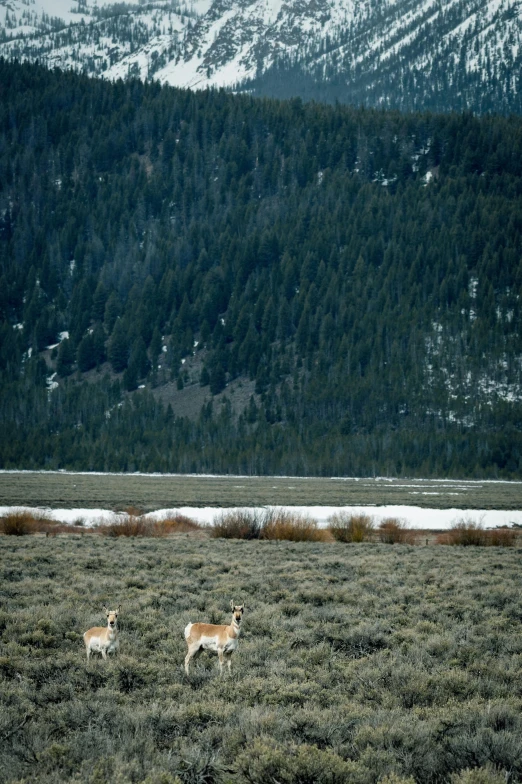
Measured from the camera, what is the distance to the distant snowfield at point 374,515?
3959 cm

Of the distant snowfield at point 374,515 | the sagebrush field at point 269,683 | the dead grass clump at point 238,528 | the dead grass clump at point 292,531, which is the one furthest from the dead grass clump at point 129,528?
the sagebrush field at point 269,683

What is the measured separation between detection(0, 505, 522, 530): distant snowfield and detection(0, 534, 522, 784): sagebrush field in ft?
63.5

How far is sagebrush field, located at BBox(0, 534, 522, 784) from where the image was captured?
27.1 feet

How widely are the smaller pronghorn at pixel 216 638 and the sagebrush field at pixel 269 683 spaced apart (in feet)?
0.95

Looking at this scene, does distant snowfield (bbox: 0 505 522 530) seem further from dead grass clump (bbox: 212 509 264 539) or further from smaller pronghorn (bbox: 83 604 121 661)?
smaller pronghorn (bbox: 83 604 121 661)

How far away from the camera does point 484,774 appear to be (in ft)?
Answer: 25.5

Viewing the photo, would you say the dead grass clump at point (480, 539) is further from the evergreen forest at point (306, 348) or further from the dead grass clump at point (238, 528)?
the evergreen forest at point (306, 348)

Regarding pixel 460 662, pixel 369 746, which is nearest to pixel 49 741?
pixel 369 746

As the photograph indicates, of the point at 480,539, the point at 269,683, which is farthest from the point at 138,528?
the point at 269,683

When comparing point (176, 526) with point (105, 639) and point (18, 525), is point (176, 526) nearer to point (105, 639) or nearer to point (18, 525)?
point (18, 525)

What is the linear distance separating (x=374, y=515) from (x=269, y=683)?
31634 millimetres

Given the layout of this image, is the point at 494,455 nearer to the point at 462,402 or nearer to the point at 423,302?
the point at 462,402

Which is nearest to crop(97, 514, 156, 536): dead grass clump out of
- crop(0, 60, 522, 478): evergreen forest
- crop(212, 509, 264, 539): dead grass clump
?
crop(212, 509, 264, 539): dead grass clump

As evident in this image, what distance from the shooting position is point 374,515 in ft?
138
